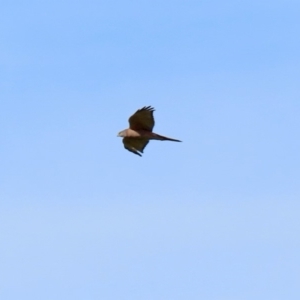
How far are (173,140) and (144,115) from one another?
1.62 m

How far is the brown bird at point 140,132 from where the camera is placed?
207 feet

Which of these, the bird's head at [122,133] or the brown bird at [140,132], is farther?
the bird's head at [122,133]

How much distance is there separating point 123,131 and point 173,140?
6.50 ft

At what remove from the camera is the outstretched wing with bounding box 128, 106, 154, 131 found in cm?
6284

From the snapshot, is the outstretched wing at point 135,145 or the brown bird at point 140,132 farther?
the outstretched wing at point 135,145

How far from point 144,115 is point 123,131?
5.84 ft

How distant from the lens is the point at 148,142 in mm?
64750

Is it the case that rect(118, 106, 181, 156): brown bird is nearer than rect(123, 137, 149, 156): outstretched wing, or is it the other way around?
rect(118, 106, 181, 156): brown bird

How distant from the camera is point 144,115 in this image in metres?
62.9

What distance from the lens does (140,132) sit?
2516 inches

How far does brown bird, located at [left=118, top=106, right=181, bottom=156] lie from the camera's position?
63.0m

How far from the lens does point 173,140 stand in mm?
63781

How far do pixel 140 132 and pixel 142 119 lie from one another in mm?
783

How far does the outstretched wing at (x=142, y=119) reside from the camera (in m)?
62.8
